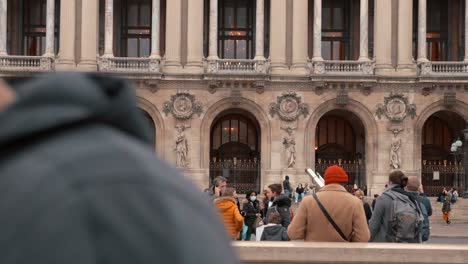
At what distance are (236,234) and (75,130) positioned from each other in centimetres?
1310

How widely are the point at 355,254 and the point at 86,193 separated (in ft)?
22.1

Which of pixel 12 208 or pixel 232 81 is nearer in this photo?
pixel 12 208

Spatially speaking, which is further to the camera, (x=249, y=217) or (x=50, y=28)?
(x=50, y=28)

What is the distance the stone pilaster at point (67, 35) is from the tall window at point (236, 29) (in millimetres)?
7880

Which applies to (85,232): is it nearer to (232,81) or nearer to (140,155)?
(140,155)

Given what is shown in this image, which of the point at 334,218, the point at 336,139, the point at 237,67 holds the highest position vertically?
the point at 237,67

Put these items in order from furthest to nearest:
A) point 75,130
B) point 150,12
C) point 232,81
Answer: point 150,12
point 232,81
point 75,130

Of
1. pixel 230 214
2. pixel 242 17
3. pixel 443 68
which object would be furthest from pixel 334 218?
pixel 242 17

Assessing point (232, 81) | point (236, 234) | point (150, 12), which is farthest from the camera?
point (150, 12)

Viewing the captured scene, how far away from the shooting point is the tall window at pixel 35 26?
49.4 m

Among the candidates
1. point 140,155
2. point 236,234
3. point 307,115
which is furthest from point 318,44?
point 140,155

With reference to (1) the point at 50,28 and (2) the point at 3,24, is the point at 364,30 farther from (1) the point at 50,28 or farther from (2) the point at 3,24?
(2) the point at 3,24

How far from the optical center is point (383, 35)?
4725 cm

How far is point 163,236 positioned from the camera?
147 centimetres
